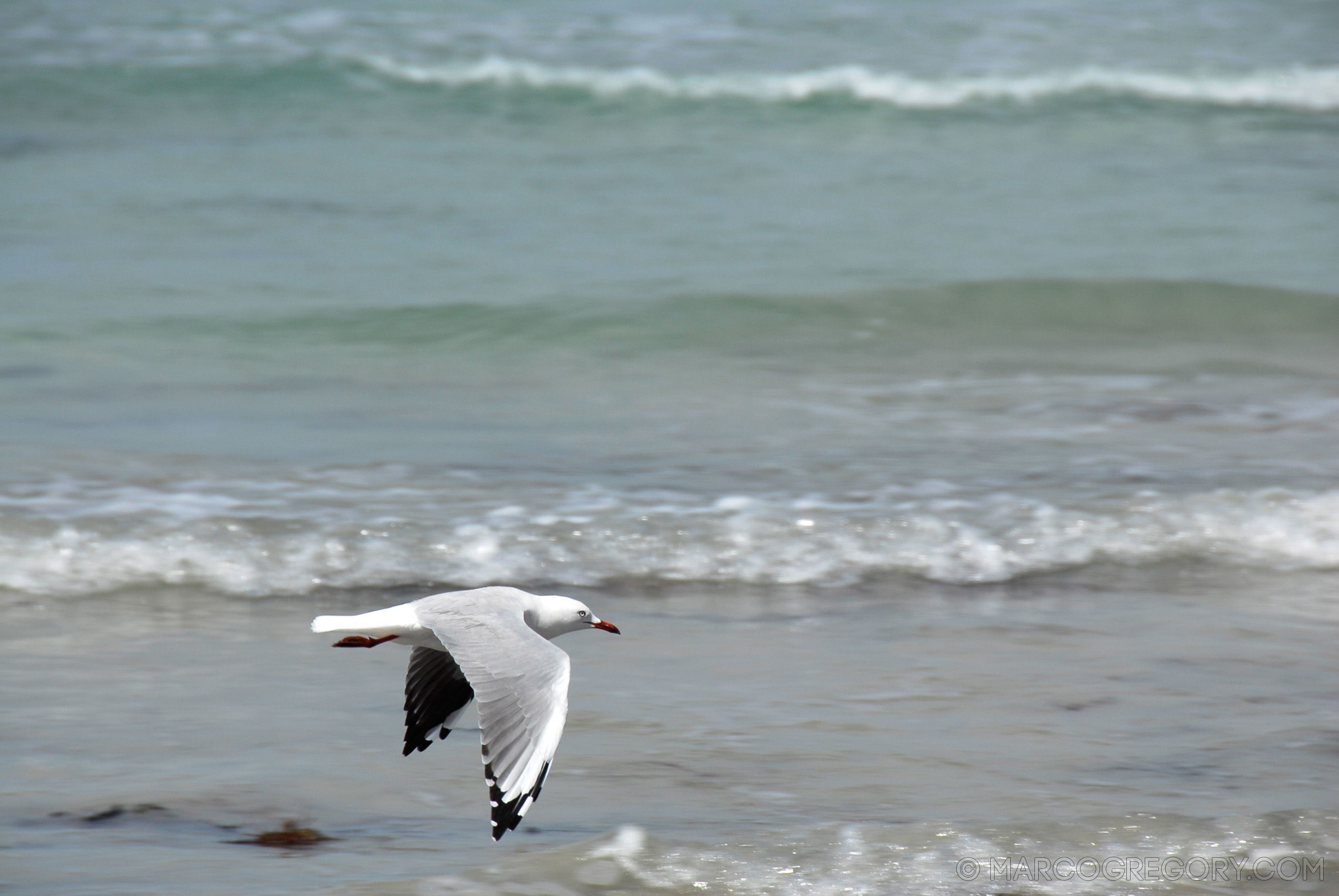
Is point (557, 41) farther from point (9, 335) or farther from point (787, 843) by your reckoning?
point (787, 843)

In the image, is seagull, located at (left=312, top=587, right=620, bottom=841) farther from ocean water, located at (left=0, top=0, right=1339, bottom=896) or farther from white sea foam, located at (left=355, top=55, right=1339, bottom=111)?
white sea foam, located at (left=355, top=55, right=1339, bottom=111)

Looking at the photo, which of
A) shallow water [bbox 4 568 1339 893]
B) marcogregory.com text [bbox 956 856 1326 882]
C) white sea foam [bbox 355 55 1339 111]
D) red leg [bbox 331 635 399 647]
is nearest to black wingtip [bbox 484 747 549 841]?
shallow water [bbox 4 568 1339 893]

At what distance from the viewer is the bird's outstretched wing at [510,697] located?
8.59ft

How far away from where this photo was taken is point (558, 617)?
334 cm

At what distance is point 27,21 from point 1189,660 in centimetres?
1304

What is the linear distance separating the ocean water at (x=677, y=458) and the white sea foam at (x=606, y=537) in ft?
0.06

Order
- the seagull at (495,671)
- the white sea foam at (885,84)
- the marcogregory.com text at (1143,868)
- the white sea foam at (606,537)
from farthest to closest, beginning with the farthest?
1. the white sea foam at (885,84)
2. the white sea foam at (606,537)
3. the marcogregory.com text at (1143,868)
4. the seagull at (495,671)

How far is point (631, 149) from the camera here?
39.7 ft

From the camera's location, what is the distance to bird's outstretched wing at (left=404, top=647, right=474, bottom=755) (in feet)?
10.5

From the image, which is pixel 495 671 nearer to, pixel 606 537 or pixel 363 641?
pixel 363 641

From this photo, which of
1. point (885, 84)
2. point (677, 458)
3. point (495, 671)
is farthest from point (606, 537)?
point (885, 84)

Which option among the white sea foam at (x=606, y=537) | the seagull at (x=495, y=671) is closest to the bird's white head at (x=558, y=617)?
the seagull at (x=495, y=671)

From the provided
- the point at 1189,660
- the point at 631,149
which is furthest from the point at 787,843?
the point at 631,149

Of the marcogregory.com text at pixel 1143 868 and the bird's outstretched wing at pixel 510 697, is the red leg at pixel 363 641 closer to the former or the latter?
the bird's outstretched wing at pixel 510 697
